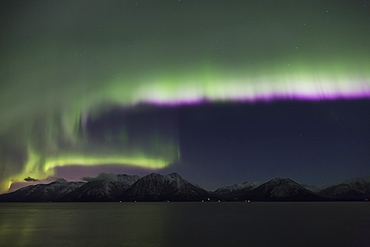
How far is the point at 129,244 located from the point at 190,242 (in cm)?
924

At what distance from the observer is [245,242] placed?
4888 cm

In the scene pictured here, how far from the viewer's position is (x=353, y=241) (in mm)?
50125

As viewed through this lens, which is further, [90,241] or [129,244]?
[90,241]

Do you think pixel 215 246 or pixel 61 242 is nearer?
pixel 215 246

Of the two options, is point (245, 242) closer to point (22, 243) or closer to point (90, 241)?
point (90, 241)

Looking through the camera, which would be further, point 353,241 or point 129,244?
point 353,241

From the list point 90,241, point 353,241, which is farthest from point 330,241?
point 90,241

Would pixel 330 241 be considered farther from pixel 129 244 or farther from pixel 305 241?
pixel 129 244

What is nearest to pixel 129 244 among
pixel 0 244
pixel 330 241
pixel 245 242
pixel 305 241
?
pixel 245 242

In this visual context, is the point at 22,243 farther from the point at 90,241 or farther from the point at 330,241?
the point at 330,241

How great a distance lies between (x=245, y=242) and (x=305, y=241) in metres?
9.33

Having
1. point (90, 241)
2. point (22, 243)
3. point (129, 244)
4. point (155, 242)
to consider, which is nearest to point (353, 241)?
point (155, 242)

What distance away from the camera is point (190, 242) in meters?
48.2

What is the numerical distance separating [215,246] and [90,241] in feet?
65.9
